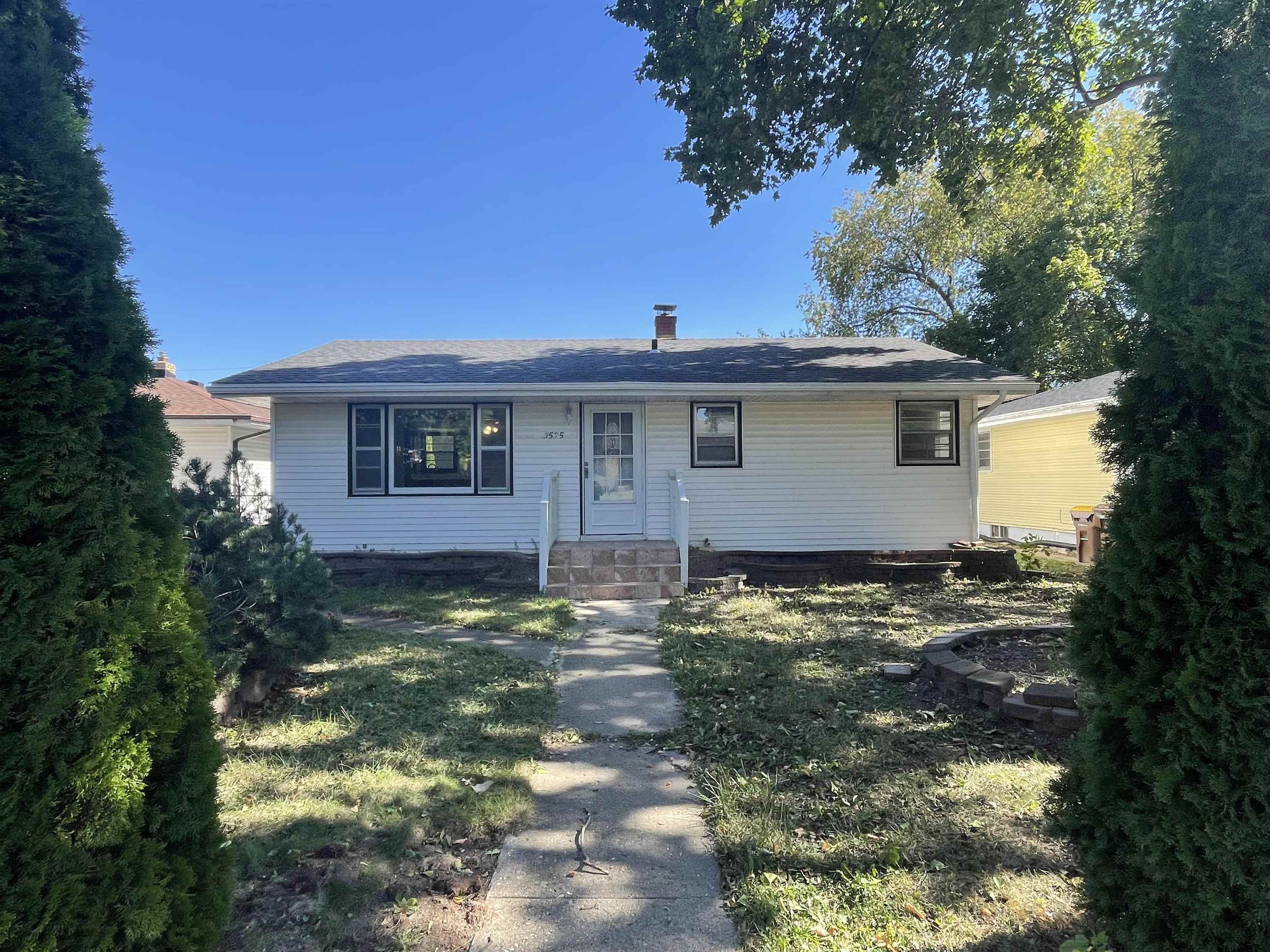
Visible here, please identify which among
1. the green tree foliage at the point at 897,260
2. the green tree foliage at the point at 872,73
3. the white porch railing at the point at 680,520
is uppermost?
the green tree foliage at the point at 897,260

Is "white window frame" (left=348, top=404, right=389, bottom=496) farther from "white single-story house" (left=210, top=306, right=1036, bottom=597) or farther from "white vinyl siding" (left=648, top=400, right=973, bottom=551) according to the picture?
"white vinyl siding" (left=648, top=400, right=973, bottom=551)

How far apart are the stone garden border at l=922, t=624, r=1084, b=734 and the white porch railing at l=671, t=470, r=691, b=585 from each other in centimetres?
387

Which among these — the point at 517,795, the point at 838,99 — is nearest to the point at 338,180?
the point at 838,99

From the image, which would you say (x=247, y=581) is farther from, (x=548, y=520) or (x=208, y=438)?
(x=208, y=438)

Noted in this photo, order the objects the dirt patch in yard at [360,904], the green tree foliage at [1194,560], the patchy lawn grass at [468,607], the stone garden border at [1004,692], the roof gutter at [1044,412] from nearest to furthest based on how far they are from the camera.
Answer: the green tree foliage at [1194,560], the dirt patch in yard at [360,904], the stone garden border at [1004,692], the patchy lawn grass at [468,607], the roof gutter at [1044,412]

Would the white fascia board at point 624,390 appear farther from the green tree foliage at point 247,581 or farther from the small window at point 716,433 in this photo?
the green tree foliage at point 247,581

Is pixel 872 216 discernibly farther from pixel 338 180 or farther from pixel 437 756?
pixel 437 756

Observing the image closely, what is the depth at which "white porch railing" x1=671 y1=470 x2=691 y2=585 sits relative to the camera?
28.5ft

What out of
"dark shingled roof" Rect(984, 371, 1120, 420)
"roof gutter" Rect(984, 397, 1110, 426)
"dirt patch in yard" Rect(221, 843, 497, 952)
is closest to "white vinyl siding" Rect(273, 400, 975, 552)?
"roof gutter" Rect(984, 397, 1110, 426)

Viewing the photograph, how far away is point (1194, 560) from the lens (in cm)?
161

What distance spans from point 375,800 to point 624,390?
6889mm

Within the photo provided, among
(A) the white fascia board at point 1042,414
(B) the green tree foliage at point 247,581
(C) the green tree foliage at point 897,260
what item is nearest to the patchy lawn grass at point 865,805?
(B) the green tree foliage at point 247,581

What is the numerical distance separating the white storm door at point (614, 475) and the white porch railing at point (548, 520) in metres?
0.44

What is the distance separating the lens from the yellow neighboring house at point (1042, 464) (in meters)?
14.0
